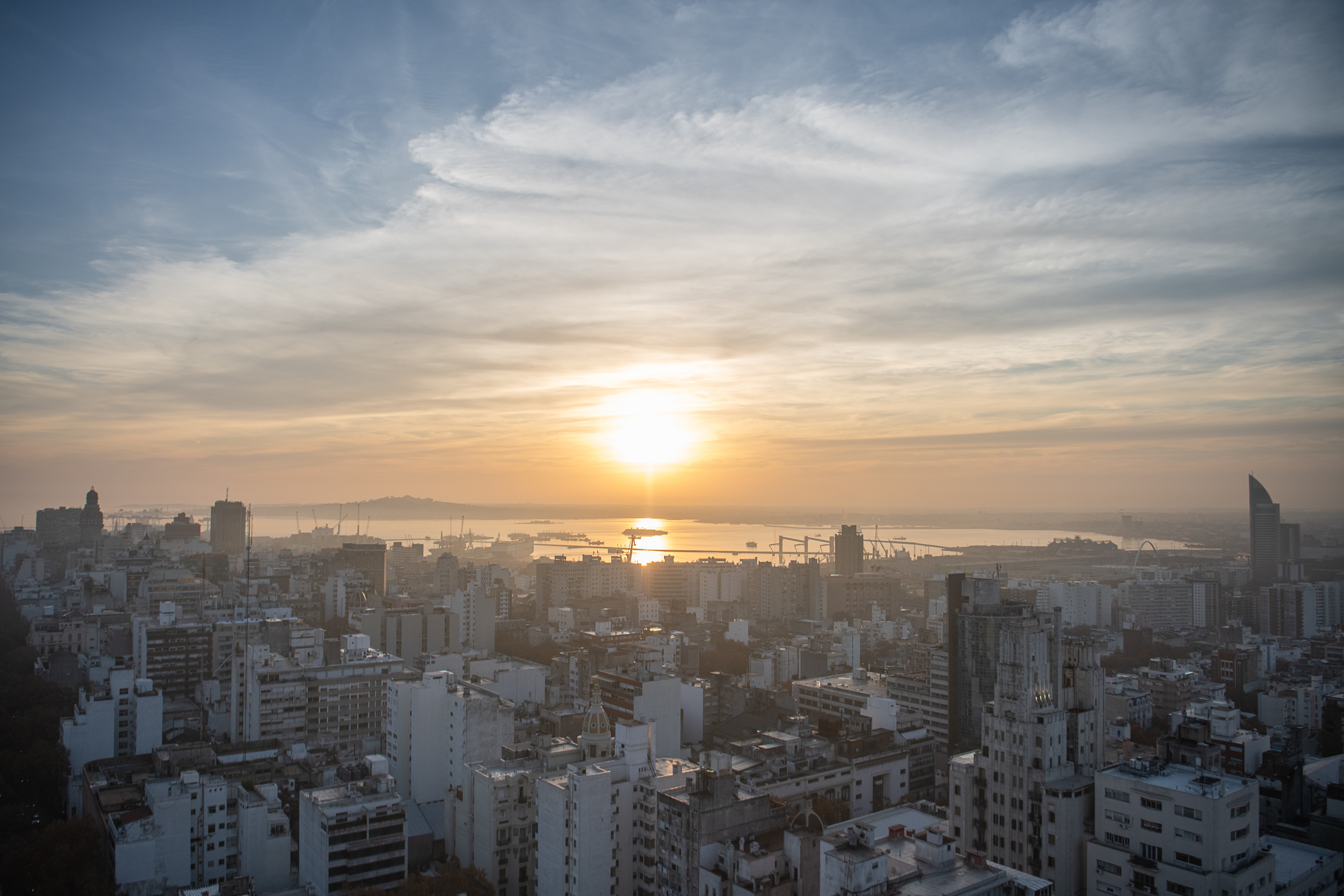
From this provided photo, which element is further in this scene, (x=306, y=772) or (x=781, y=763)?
(x=306, y=772)

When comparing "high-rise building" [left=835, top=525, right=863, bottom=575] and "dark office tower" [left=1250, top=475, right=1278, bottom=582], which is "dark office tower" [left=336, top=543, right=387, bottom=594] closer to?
"high-rise building" [left=835, top=525, right=863, bottom=575]

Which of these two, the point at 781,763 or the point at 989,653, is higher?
the point at 989,653

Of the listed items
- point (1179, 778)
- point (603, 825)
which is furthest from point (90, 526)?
point (1179, 778)

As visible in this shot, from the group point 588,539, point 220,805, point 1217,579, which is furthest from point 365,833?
point 588,539

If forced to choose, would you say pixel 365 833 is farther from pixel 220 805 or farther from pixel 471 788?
pixel 220 805

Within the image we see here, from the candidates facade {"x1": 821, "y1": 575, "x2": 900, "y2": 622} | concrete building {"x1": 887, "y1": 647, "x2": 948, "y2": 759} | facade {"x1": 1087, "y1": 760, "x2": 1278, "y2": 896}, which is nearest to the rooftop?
facade {"x1": 1087, "y1": 760, "x2": 1278, "y2": 896}

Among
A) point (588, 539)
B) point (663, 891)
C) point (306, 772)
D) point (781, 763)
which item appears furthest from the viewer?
point (588, 539)
